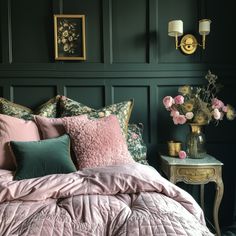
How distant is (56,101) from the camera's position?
2867mm

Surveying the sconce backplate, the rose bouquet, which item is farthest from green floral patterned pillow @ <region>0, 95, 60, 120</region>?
the sconce backplate

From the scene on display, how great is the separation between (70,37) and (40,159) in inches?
52.9

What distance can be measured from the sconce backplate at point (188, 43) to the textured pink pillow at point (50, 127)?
138 centimetres

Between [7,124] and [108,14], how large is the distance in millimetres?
1389

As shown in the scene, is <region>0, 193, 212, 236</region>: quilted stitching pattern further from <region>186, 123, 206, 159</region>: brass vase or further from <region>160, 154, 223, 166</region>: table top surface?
<region>186, 123, 206, 159</region>: brass vase

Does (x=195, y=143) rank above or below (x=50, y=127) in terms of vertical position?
below

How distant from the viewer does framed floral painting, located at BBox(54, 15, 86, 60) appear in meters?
2.91

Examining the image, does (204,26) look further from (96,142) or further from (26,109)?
(26,109)

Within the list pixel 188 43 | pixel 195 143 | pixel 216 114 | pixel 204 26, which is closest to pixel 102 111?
pixel 195 143

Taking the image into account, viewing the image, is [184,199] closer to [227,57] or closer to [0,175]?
[0,175]

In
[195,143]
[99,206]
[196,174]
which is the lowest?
[196,174]

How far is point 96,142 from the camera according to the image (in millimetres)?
2258

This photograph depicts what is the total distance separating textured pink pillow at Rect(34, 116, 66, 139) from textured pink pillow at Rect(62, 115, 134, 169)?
0.07m

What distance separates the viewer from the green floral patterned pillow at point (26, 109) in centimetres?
264
